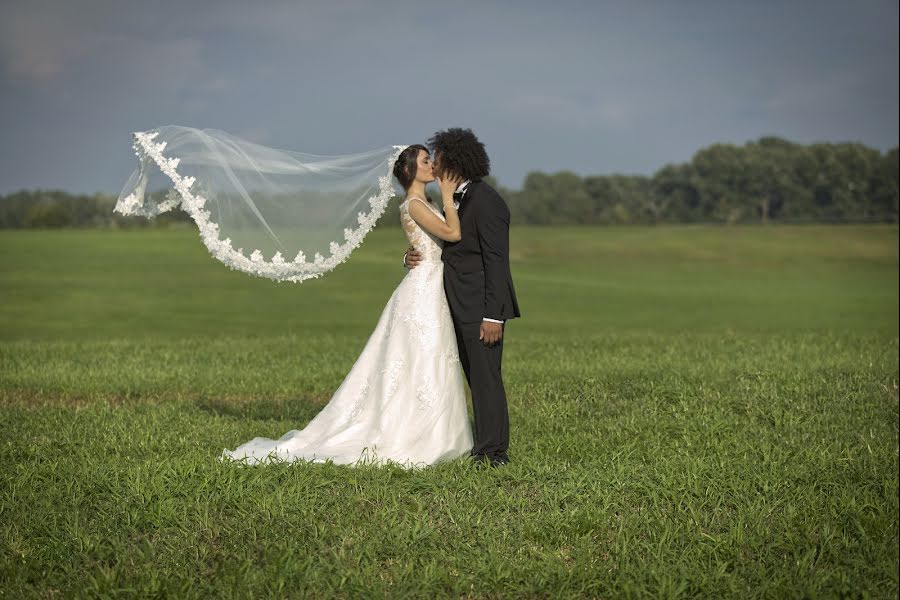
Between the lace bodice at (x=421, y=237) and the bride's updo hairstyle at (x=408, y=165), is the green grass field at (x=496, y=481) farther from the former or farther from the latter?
the bride's updo hairstyle at (x=408, y=165)

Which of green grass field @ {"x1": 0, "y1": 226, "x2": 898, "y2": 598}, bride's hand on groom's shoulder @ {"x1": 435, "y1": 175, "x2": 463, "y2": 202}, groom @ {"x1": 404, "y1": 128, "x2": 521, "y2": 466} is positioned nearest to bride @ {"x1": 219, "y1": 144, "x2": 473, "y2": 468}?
groom @ {"x1": 404, "y1": 128, "x2": 521, "y2": 466}

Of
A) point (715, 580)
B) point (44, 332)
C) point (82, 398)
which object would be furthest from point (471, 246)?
point (44, 332)

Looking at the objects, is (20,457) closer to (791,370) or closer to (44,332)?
(791,370)

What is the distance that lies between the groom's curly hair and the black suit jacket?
11 cm

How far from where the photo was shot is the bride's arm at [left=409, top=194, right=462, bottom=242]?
8.48 meters

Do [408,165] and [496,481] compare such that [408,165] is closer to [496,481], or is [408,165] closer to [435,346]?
[435,346]

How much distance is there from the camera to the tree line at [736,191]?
7706 cm

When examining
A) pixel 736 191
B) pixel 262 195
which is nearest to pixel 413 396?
pixel 262 195

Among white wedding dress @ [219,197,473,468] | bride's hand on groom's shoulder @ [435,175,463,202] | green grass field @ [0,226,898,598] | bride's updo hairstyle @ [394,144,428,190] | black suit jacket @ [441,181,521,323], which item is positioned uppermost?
bride's updo hairstyle @ [394,144,428,190]

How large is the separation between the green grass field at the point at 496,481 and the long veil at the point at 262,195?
2.02 meters

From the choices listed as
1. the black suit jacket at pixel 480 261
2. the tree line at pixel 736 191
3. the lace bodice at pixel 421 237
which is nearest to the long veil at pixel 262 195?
the lace bodice at pixel 421 237

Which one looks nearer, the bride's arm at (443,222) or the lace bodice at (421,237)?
the bride's arm at (443,222)

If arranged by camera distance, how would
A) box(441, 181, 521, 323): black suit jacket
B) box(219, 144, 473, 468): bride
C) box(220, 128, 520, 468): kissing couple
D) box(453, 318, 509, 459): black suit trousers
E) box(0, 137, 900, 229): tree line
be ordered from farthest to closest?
1. box(0, 137, 900, 229): tree line
2. box(219, 144, 473, 468): bride
3. box(453, 318, 509, 459): black suit trousers
4. box(220, 128, 520, 468): kissing couple
5. box(441, 181, 521, 323): black suit jacket

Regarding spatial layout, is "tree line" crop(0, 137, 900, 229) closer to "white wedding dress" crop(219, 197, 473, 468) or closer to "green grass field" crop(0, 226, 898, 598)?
"green grass field" crop(0, 226, 898, 598)
